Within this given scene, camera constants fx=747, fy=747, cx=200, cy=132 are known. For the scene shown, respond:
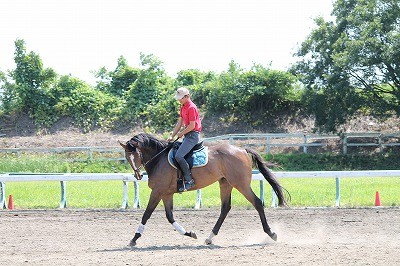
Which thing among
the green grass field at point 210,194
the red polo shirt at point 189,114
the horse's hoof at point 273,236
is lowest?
the green grass field at point 210,194

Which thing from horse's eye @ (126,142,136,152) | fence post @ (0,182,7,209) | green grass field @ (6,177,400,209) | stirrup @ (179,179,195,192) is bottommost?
green grass field @ (6,177,400,209)

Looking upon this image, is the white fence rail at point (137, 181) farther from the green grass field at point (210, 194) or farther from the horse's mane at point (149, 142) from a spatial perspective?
the horse's mane at point (149, 142)

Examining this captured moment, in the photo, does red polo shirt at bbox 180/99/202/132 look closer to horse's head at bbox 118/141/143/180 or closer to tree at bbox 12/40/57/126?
horse's head at bbox 118/141/143/180

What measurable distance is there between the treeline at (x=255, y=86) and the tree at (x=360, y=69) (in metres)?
0.05

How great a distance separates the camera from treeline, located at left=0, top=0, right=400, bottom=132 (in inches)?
1438

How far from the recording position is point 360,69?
121ft

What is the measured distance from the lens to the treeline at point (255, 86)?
36531 mm

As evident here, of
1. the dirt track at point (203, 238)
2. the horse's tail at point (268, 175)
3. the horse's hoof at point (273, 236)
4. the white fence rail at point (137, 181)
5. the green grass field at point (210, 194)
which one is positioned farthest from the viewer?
the green grass field at point (210, 194)

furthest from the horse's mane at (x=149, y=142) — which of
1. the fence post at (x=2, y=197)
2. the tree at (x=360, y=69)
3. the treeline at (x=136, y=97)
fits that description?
the treeline at (x=136, y=97)

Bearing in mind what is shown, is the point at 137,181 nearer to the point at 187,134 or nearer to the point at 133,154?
the point at 133,154

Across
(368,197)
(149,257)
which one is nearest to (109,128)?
(368,197)

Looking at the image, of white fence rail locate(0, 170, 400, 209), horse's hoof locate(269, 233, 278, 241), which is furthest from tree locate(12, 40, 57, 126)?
horse's hoof locate(269, 233, 278, 241)

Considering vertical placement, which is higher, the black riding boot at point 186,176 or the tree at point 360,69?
the tree at point 360,69

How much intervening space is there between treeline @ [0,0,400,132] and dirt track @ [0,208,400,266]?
64.3 ft
